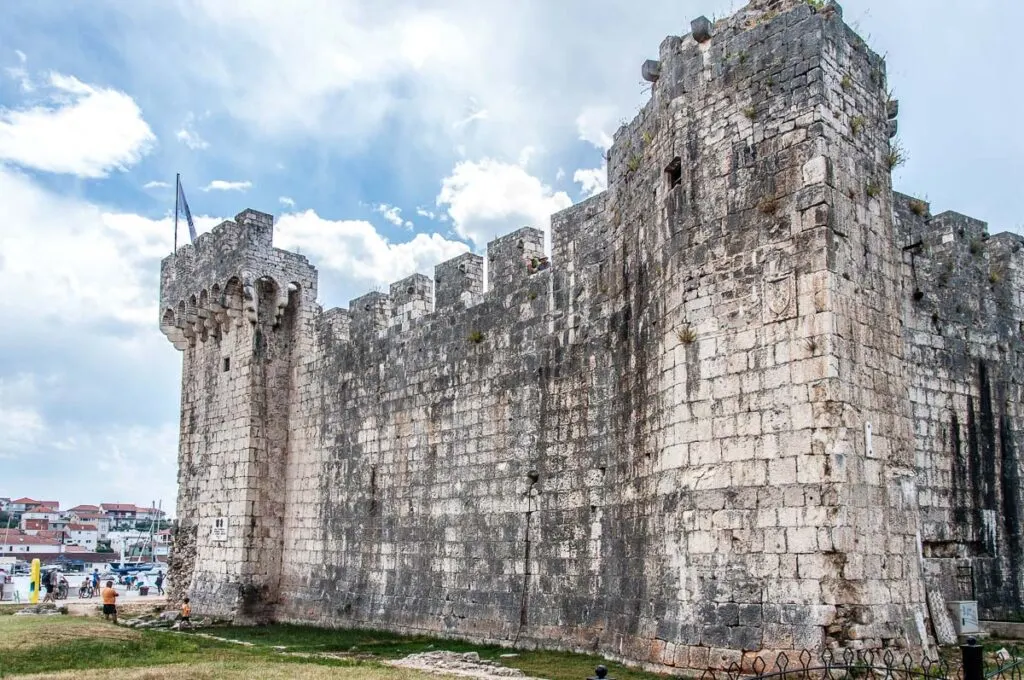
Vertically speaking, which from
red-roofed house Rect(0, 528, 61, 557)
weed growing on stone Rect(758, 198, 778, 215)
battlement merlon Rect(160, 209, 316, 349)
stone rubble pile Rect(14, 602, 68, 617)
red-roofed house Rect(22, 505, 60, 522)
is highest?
battlement merlon Rect(160, 209, 316, 349)

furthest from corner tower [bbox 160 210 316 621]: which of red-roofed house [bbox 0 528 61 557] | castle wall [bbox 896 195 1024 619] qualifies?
red-roofed house [bbox 0 528 61 557]

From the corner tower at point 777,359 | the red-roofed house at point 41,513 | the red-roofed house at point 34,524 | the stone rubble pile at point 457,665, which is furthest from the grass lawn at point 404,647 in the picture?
the red-roofed house at point 41,513

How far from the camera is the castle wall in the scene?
12.9 metres

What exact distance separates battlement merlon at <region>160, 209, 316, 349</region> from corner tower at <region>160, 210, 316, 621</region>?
23 millimetres

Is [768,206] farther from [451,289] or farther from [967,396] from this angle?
[451,289]

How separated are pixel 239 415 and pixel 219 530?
95.0 inches

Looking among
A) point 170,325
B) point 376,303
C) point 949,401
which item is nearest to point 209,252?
point 170,325

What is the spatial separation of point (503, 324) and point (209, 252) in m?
9.47

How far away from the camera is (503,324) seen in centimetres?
1521

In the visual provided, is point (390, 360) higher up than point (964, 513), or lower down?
higher up

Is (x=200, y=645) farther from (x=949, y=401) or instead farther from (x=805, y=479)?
(x=949, y=401)

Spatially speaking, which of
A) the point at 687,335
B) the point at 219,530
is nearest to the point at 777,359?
the point at 687,335

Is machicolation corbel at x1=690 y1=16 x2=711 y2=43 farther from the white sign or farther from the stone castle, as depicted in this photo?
the white sign

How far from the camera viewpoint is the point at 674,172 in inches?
448
